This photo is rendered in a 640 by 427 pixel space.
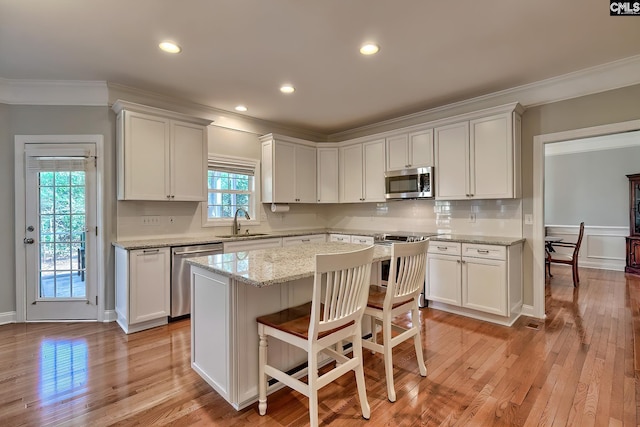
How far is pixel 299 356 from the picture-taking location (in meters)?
2.33

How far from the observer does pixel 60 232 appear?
3.59m

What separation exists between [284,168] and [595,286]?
5.12 meters

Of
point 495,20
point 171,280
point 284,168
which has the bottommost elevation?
point 171,280

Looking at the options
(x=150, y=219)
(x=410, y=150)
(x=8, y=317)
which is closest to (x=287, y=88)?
(x=410, y=150)

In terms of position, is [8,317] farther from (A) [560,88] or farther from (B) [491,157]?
(A) [560,88]

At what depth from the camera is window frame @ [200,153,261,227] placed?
436cm

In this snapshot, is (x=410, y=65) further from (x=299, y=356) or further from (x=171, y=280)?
(x=171, y=280)

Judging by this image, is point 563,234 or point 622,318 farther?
point 563,234

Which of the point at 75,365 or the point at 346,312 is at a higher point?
the point at 346,312

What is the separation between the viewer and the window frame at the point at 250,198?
14.3 feet

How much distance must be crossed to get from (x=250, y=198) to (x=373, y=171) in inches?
75.7

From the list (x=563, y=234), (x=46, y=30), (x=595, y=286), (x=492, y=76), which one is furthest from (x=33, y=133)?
(x=563, y=234)

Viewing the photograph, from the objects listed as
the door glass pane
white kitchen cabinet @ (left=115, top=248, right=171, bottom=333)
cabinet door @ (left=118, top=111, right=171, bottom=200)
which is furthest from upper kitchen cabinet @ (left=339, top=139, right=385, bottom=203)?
the door glass pane

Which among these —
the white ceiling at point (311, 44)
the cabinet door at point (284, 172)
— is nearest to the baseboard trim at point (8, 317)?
the white ceiling at point (311, 44)
